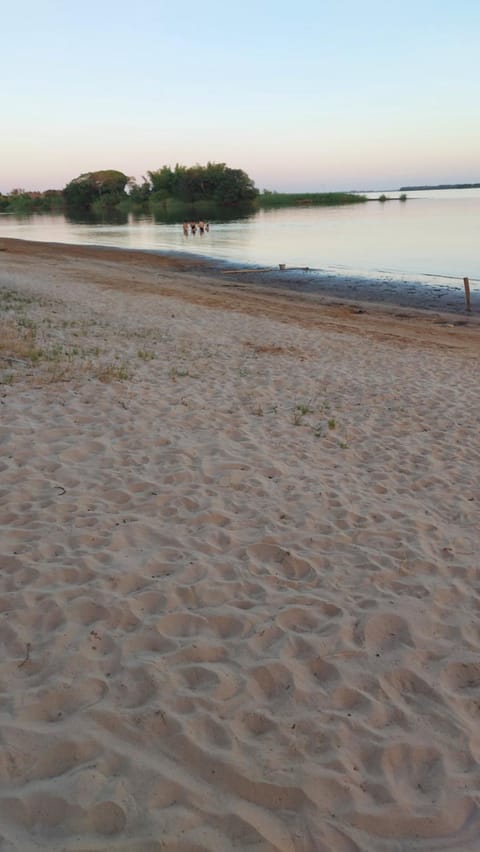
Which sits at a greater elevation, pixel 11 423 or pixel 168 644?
pixel 11 423

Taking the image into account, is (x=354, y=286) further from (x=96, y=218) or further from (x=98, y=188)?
(x=98, y=188)

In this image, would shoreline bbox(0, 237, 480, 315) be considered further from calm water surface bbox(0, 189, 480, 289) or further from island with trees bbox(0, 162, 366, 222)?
island with trees bbox(0, 162, 366, 222)

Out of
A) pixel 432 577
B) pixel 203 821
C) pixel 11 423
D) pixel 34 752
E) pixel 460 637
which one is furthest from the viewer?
pixel 11 423

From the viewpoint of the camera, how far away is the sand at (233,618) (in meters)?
2.42

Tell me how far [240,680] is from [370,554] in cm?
162

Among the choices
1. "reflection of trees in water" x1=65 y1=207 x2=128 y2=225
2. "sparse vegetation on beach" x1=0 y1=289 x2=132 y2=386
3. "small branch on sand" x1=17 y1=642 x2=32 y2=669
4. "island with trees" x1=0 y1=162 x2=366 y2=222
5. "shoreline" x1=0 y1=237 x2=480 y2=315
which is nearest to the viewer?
"small branch on sand" x1=17 y1=642 x2=32 y2=669

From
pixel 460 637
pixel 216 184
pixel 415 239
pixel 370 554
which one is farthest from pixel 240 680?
pixel 216 184

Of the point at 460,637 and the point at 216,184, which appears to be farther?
→ the point at 216,184

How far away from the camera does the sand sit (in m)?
2.42

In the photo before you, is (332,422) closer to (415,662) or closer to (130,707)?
(415,662)

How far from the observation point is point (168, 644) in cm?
329

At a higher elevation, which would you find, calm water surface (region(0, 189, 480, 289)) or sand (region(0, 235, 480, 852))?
A: calm water surface (region(0, 189, 480, 289))

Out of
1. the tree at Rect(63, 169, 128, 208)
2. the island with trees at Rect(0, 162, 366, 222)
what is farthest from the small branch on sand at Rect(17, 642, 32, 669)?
the tree at Rect(63, 169, 128, 208)

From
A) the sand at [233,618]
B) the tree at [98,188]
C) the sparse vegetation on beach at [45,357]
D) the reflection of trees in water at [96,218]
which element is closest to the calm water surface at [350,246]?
the sparse vegetation on beach at [45,357]
